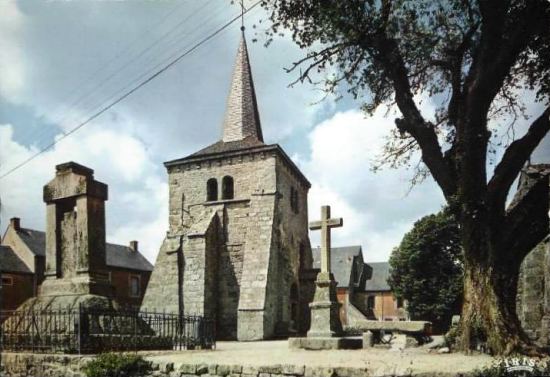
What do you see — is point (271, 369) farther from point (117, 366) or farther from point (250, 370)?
point (117, 366)

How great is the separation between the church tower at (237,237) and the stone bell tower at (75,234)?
13306 millimetres

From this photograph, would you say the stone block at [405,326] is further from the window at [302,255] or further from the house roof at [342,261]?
the house roof at [342,261]

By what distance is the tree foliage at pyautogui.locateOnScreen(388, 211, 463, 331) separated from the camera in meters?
32.5

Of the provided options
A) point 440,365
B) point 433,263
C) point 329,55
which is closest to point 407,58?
point 329,55

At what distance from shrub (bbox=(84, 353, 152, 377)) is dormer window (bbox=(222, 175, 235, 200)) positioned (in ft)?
65.6

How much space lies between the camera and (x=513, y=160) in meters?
8.57

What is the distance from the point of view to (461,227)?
884cm

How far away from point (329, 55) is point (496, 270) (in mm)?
5320

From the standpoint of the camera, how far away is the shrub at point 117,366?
778 cm

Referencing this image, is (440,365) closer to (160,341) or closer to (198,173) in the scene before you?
(160,341)

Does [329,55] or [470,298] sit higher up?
[329,55]

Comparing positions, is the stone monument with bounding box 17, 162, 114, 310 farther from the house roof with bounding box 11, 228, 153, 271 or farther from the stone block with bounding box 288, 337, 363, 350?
the house roof with bounding box 11, 228, 153, 271

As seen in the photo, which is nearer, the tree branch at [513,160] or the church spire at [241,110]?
the tree branch at [513,160]

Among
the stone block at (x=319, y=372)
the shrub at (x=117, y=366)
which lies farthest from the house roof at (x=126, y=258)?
the stone block at (x=319, y=372)
